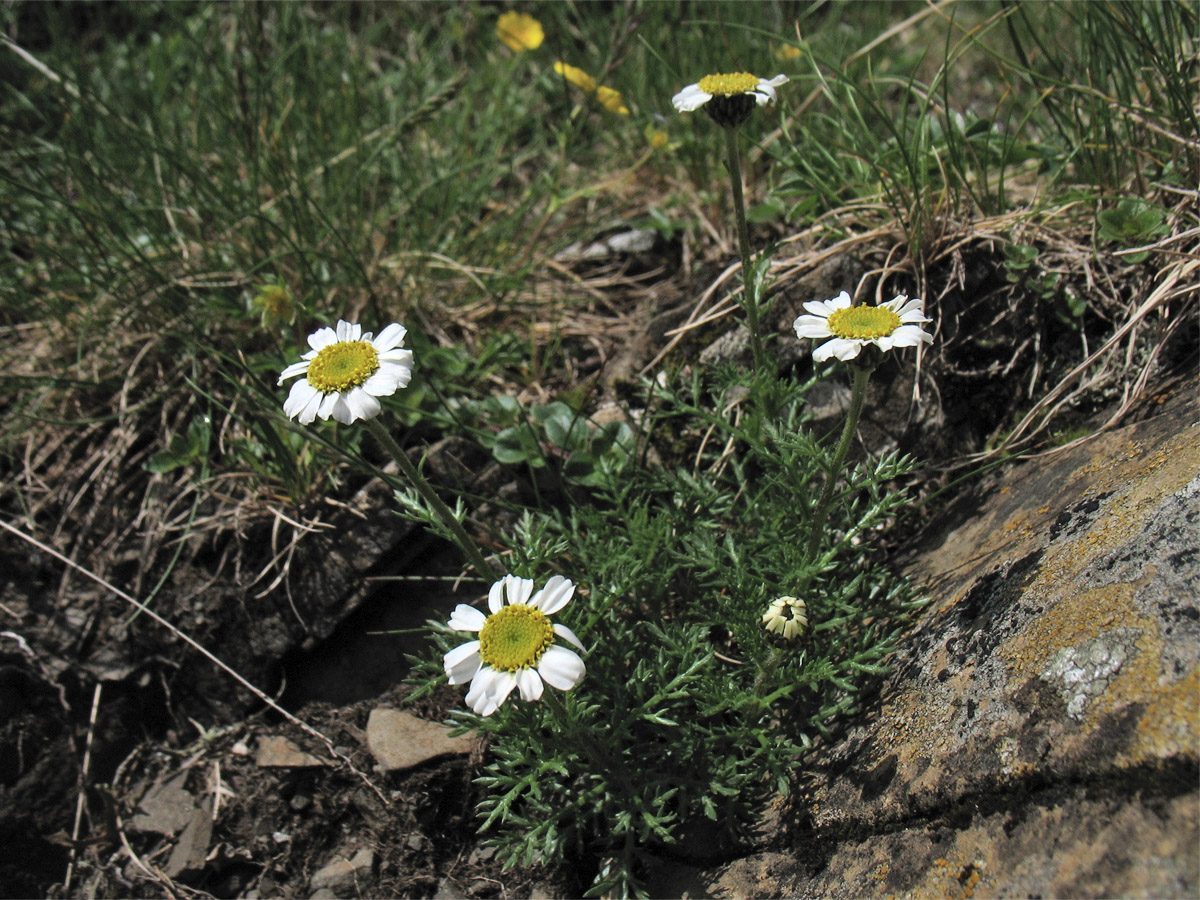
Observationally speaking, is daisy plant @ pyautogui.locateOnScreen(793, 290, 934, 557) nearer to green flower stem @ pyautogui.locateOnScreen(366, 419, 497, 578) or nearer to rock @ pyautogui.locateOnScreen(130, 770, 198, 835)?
green flower stem @ pyautogui.locateOnScreen(366, 419, 497, 578)

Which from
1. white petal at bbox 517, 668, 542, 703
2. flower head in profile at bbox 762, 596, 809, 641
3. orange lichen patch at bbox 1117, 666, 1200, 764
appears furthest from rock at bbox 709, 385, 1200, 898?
white petal at bbox 517, 668, 542, 703

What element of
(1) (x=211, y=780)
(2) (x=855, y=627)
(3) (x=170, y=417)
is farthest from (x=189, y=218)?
(2) (x=855, y=627)

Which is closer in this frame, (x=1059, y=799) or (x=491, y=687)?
(x=1059, y=799)

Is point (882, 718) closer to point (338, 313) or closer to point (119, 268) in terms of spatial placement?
point (338, 313)

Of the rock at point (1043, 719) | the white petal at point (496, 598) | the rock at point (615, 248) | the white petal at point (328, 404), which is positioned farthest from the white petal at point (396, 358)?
the rock at point (615, 248)

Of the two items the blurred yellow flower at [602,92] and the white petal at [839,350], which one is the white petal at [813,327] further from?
the blurred yellow flower at [602,92]

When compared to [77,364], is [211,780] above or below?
below
